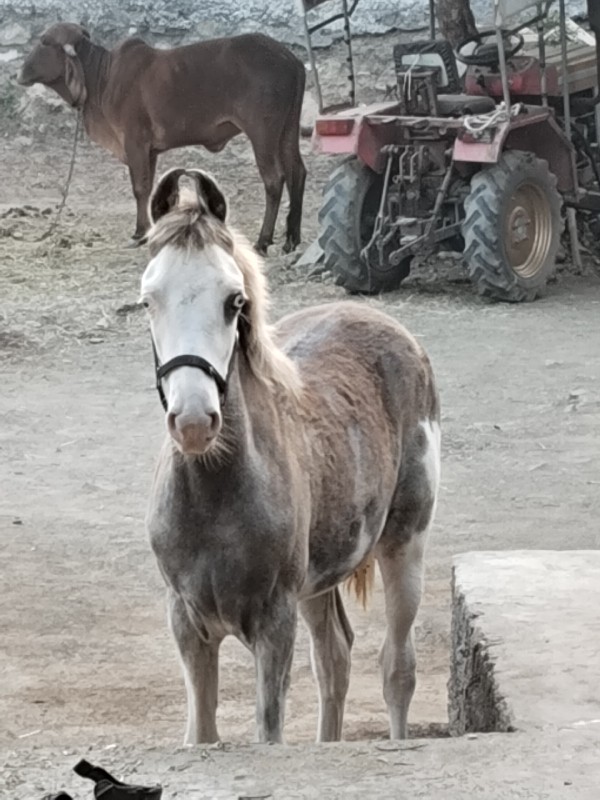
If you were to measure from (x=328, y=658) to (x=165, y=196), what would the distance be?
146 centimetres

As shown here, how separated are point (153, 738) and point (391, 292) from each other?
714cm

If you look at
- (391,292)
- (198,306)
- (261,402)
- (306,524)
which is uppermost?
(198,306)

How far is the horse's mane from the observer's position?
3199 millimetres

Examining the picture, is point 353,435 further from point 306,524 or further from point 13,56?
point 13,56

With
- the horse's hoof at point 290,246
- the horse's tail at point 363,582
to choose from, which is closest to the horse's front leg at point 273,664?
the horse's tail at point 363,582

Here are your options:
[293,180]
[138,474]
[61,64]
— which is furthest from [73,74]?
[138,474]

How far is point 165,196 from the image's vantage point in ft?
11.0

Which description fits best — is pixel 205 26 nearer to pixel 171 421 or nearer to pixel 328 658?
pixel 328 658

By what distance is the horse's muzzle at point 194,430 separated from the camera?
2953 mm

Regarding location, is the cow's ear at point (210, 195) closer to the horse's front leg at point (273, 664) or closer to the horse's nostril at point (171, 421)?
the horse's nostril at point (171, 421)

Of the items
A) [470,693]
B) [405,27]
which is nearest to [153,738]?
[470,693]

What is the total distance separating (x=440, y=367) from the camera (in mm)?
8703

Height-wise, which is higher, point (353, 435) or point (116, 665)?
point (353, 435)

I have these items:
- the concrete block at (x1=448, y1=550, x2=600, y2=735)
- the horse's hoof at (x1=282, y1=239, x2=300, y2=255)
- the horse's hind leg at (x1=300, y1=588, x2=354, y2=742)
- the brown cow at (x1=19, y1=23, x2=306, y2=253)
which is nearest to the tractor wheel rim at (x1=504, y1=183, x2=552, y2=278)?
the horse's hoof at (x1=282, y1=239, x2=300, y2=255)
